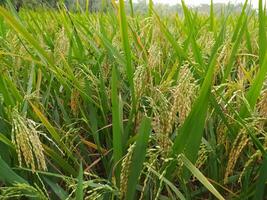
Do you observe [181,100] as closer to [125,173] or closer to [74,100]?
[125,173]

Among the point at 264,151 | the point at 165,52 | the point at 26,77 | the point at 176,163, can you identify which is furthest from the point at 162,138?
the point at 165,52

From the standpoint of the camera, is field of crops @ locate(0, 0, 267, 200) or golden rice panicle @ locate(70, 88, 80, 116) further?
golden rice panicle @ locate(70, 88, 80, 116)

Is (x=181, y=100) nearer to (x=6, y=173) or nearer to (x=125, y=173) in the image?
(x=125, y=173)

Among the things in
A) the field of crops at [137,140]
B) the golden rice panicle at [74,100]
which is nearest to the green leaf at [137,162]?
the field of crops at [137,140]

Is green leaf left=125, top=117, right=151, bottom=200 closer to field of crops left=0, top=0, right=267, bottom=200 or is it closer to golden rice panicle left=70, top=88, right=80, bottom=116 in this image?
field of crops left=0, top=0, right=267, bottom=200

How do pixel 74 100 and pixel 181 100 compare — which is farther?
pixel 74 100

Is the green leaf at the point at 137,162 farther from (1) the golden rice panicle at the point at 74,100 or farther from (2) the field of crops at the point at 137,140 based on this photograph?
(1) the golden rice panicle at the point at 74,100

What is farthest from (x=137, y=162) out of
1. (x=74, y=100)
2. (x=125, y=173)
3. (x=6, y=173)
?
(x=74, y=100)

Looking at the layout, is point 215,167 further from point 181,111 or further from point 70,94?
point 70,94

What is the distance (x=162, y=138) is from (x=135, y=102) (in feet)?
0.49

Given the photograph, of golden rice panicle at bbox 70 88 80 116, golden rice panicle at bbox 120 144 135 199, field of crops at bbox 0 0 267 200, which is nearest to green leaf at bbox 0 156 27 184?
field of crops at bbox 0 0 267 200

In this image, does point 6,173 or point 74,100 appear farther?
point 74,100

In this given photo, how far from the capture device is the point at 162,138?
631 millimetres

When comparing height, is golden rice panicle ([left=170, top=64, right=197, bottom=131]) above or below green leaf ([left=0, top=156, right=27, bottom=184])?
above
